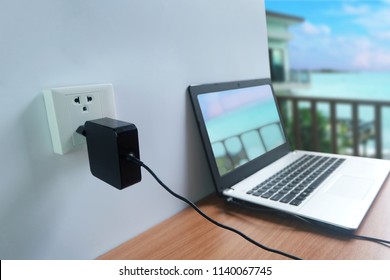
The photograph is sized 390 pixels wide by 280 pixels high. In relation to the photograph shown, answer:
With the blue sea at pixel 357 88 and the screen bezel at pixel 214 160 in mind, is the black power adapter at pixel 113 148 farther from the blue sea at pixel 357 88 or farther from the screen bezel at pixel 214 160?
the blue sea at pixel 357 88

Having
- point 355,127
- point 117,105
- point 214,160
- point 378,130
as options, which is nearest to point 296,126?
point 355,127

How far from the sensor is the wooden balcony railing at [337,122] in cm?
195

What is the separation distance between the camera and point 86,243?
471 millimetres

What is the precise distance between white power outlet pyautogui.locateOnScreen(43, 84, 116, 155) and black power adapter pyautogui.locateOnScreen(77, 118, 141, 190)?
0.05 ft

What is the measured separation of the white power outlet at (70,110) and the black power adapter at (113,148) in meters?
0.02

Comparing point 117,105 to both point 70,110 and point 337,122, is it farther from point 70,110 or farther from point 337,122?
point 337,122

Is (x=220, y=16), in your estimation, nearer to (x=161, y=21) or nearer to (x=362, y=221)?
(x=161, y=21)

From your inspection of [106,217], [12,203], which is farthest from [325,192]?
[12,203]

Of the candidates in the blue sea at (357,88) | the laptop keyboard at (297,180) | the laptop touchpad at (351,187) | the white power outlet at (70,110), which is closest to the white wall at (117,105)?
the white power outlet at (70,110)

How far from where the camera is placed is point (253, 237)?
0.51 m

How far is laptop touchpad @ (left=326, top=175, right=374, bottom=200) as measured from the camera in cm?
58

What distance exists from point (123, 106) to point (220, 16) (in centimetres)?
39

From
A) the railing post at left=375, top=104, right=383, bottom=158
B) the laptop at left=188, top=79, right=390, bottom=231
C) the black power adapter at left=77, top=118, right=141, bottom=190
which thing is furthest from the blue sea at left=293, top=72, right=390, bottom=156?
the black power adapter at left=77, top=118, right=141, bottom=190

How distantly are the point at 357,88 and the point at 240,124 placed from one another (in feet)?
5.58
